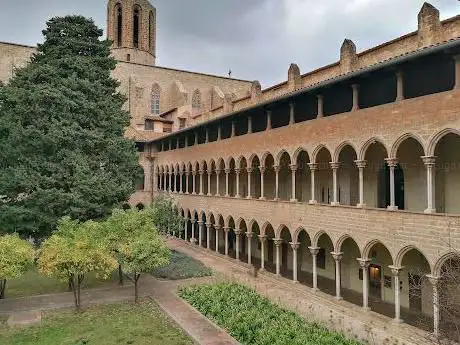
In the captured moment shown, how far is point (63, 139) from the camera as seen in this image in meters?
23.1

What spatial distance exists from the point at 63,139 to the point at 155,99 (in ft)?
98.7

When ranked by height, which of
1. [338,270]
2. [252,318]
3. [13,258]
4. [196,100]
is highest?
[196,100]

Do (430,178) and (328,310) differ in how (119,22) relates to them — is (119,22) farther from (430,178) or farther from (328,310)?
(430,178)

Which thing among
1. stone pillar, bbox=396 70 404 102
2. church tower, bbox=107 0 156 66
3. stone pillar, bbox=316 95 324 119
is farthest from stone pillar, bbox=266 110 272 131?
church tower, bbox=107 0 156 66

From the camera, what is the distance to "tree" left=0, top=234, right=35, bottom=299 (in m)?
15.8

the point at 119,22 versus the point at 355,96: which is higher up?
the point at 119,22

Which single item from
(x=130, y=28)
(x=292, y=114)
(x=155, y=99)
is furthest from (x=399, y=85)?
(x=130, y=28)

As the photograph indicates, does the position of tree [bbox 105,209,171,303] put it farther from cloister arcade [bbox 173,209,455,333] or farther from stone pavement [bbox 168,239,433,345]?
cloister arcade [bbox 173,209,455,333]

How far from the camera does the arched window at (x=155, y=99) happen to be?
5181 centimetres

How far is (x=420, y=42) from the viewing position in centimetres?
1684

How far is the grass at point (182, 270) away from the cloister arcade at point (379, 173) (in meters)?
5.05

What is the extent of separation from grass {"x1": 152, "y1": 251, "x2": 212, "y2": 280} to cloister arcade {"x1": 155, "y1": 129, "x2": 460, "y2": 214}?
16.6 ft

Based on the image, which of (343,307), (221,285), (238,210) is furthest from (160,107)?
(343,307)

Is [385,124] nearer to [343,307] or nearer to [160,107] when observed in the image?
[343,307]
